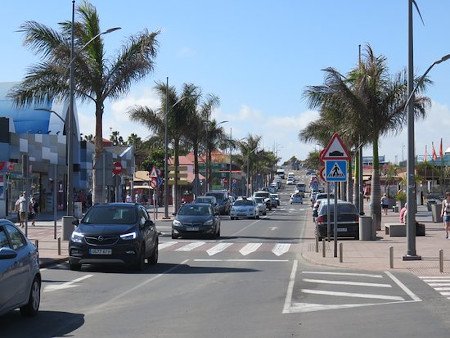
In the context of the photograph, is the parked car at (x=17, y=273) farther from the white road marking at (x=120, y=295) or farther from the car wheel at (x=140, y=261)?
the car wheel at (x=140, y=261)

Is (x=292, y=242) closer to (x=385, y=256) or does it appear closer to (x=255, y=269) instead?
(x=385, y=256)

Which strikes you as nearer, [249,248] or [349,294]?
[349,294]

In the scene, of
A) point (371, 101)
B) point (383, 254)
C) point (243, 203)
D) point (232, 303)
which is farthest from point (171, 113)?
point (232, 303)

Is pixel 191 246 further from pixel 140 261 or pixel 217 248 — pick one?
pixel 140 261

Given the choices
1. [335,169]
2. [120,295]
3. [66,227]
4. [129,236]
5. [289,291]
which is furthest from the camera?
[66,227]

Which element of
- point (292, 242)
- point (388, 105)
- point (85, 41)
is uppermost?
point (85, 41)

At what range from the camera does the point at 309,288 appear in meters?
15.4

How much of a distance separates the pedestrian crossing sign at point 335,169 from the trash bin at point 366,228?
317 inches

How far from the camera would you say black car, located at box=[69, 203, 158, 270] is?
18.4 m

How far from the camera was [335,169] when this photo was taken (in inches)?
870

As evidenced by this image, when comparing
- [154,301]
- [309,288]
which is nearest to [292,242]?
[309,288]

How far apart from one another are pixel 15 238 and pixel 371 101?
83.7 feet

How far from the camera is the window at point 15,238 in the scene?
1120cm

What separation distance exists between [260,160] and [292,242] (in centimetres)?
8270
